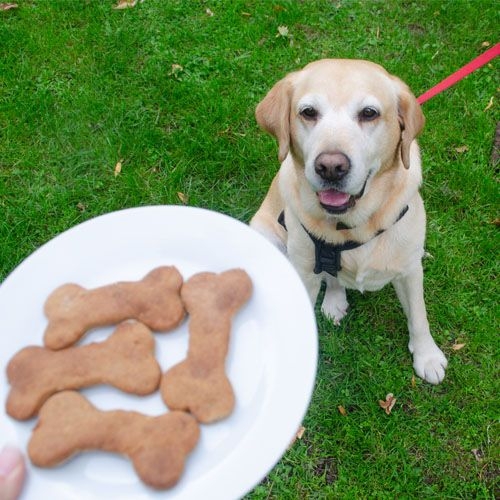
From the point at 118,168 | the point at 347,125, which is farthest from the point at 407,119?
the point at 118,168

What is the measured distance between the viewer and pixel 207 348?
193 centimetres

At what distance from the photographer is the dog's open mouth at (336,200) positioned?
243 centimetres

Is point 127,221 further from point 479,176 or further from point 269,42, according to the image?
point 269,42

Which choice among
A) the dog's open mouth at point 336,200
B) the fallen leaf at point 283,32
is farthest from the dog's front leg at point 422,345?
the fallen leaf at point 283,32

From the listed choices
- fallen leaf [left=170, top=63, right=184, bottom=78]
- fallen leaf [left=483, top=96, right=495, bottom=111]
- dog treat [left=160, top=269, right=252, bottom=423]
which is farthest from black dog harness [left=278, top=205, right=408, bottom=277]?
fallen leaf [left=170, top=63, right=184, bottom=78]

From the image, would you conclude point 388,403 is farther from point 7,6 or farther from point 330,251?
point 7,6

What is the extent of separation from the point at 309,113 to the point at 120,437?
1.48 m

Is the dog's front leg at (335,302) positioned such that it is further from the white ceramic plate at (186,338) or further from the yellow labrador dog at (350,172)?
the white ceramic plate at (186,338)

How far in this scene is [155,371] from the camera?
A: 6.33 feet

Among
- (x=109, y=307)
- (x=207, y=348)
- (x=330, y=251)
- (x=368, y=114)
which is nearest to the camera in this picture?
(x=207, y=348)

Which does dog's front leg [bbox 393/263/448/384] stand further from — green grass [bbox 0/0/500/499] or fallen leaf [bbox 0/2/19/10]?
fallen leaf [bbox 0/2/19/10]

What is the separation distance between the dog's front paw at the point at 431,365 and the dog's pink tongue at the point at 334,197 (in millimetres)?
1214

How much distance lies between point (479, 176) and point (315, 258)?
1.64 meters

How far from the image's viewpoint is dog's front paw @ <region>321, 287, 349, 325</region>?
3387 millimetres
